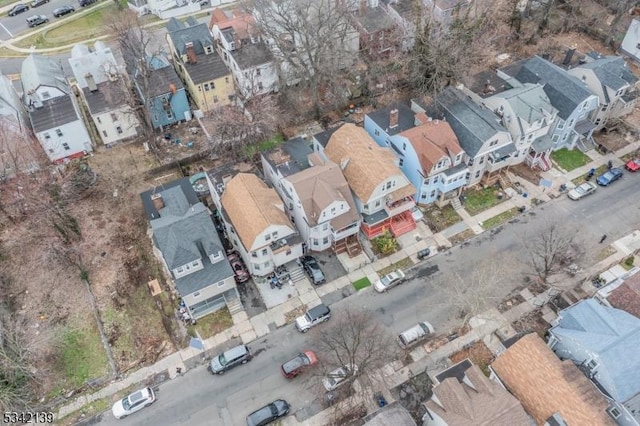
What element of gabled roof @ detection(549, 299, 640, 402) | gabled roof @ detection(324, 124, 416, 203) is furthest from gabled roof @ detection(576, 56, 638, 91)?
gabled roof @ detection(549, 299, 640, 402)

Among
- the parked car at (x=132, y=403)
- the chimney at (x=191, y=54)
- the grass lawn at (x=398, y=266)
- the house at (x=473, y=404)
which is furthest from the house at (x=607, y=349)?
the chimney at (x=191, y=54)

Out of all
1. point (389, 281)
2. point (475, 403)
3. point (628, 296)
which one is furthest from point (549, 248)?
point (475, 403)

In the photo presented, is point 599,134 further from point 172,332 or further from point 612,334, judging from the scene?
point 172,332

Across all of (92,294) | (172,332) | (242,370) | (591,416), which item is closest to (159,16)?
(92,294)

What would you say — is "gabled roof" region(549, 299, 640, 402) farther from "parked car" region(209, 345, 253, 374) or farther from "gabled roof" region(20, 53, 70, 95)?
"gabled roof" region(20, 53, 70, 95)

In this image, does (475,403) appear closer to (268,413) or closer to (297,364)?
(297,364)

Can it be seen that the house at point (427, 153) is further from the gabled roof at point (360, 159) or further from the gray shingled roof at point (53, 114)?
the gray shingled roof at point (53, 114)
